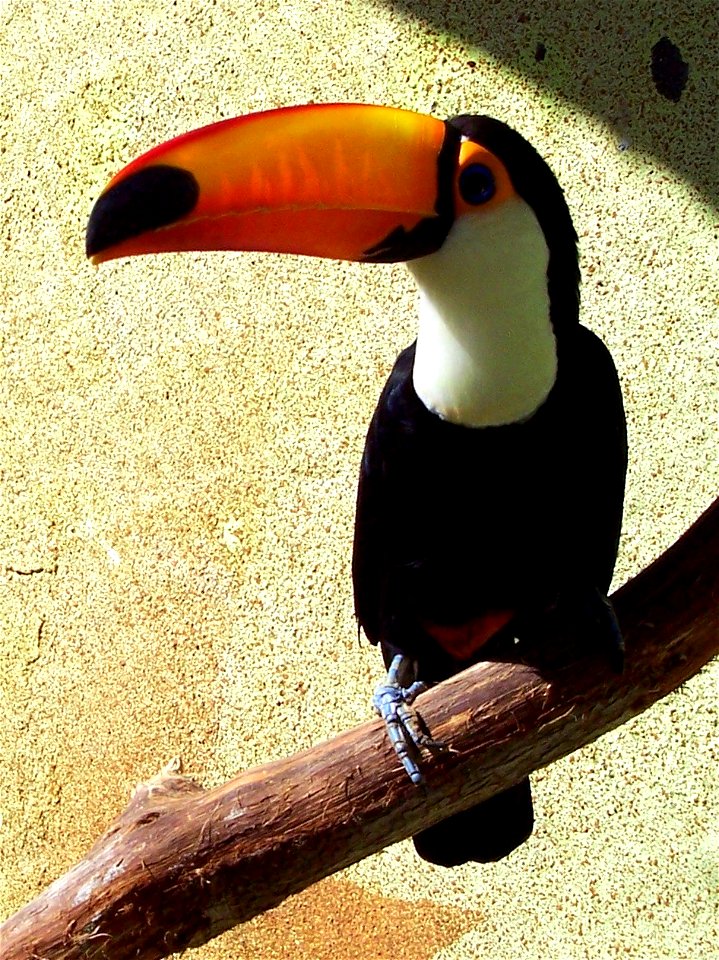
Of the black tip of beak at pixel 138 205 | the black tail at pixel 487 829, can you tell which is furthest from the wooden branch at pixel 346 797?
the black tip of beak at pixel 138 205

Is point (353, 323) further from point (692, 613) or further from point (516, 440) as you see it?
point (692, 613)

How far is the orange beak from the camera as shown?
148 centimetres

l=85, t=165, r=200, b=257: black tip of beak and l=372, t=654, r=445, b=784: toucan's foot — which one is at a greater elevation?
l=85, t=165, r=200, b=257: black tip of beak

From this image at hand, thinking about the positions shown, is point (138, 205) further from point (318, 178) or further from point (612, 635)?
point (612, 635)

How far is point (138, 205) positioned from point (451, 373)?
1.71ft

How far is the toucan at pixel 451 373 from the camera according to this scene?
1494 millimetres

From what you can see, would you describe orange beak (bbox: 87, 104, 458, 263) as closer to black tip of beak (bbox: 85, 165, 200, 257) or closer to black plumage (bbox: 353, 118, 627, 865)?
black tip of beak (bbox: 85, 165, 200, 257)

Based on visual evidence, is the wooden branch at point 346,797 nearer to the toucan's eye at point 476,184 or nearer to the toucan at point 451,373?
the toucan at point 451,373

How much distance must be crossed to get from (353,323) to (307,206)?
117 cm

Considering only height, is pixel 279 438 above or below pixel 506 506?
below

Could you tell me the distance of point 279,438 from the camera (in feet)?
9.12

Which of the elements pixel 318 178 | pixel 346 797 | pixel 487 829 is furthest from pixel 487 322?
pixel 487 829

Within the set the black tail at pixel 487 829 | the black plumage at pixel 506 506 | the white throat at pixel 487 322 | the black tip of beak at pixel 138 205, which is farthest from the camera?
the black tail at pixel 487 829

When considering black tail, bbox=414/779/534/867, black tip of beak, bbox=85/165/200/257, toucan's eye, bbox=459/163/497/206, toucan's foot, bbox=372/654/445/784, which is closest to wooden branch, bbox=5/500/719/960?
toucan's foot, bbox=372/654/445/784
